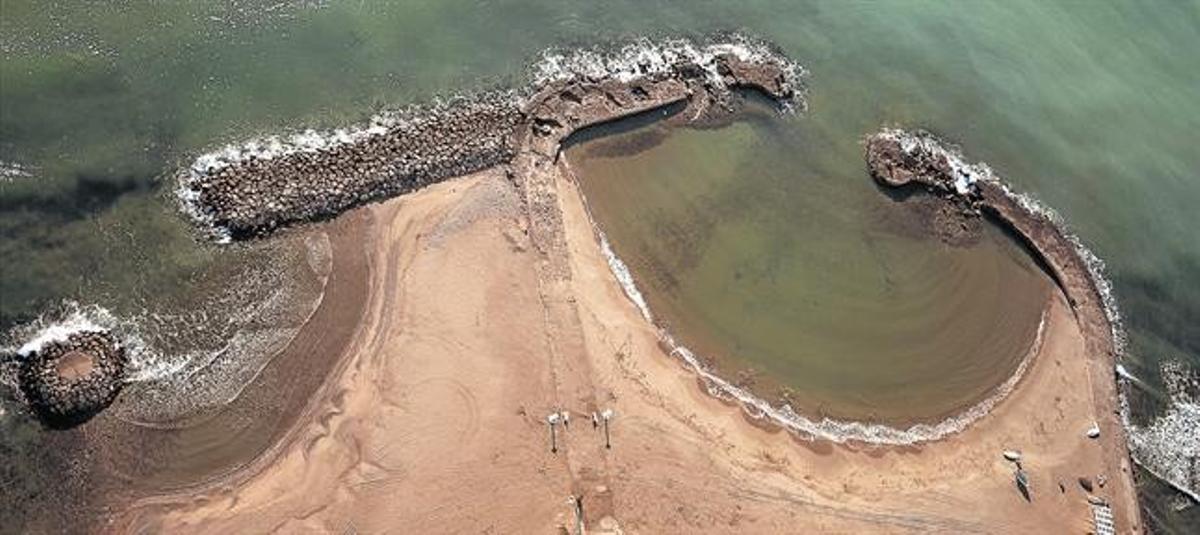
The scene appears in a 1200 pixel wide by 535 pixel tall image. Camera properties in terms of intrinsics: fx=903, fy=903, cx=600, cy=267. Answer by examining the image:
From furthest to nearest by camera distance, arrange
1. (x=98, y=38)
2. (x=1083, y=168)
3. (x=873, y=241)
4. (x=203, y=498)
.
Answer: (x=1083, y=168) < (x=873, y=241) < (x=98, y=38) < (x=203, y=498)

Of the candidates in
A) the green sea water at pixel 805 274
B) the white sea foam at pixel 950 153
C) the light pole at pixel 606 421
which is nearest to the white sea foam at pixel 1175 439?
the green sea water at pixel 805 274

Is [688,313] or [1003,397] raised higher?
[688,313]

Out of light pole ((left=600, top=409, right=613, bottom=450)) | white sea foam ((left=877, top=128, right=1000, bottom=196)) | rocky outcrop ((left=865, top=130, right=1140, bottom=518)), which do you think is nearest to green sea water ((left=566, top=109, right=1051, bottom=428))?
rocky outcrop ((left=865, top=130, right=1140, bottom=518))

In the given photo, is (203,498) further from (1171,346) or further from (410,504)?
(1171,346)

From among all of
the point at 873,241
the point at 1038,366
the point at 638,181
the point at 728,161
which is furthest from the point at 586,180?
the point at 1038,366

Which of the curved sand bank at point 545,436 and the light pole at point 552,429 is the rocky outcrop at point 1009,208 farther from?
the light pole at point 552,429

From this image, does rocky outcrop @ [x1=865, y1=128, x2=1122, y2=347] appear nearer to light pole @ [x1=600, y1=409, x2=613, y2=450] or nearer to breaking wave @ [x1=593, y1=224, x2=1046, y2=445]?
breaking wave @ [x1=593, y1=224, x2=1046, y2=445]
